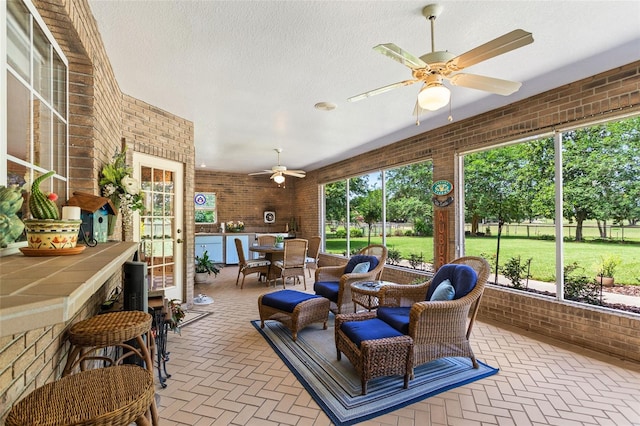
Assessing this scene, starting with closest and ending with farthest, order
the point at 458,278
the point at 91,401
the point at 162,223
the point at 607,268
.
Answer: the point at 91,401 → the point at 458,278 → the point at 607,268 → the point at 162,223

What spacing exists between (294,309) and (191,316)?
1681mm

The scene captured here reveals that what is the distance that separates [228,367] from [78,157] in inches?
83.3

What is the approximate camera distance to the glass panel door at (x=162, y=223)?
4.21m

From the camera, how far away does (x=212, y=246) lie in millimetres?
8539

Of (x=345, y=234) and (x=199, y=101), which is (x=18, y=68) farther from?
(x=345, y=234)

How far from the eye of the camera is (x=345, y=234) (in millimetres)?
7816

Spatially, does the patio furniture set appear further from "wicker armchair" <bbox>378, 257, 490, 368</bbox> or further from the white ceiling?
the white ceiling

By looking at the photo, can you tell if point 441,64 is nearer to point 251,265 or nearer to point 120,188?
point 120,188

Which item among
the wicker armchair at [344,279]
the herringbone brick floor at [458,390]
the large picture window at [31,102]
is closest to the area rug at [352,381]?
the herringbone brick floor at [458,390]

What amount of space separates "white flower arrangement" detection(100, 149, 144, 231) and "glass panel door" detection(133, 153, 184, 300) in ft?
4.48

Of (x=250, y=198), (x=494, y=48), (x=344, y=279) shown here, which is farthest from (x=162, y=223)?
(x=250, y=198)

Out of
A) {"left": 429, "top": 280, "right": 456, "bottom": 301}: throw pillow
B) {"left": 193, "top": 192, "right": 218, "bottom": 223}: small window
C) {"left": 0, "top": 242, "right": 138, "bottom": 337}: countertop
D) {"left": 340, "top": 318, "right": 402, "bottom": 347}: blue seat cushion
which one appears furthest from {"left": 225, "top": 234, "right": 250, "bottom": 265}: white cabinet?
{"left": 0, "top": 242, "right": 138, "bottom": 337}: countertop

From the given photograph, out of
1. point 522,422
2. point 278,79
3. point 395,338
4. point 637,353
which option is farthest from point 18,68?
point 637,353

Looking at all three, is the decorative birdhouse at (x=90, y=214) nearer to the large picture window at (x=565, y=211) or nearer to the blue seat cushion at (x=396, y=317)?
the blue seat cushion at (x=396, y=317)
